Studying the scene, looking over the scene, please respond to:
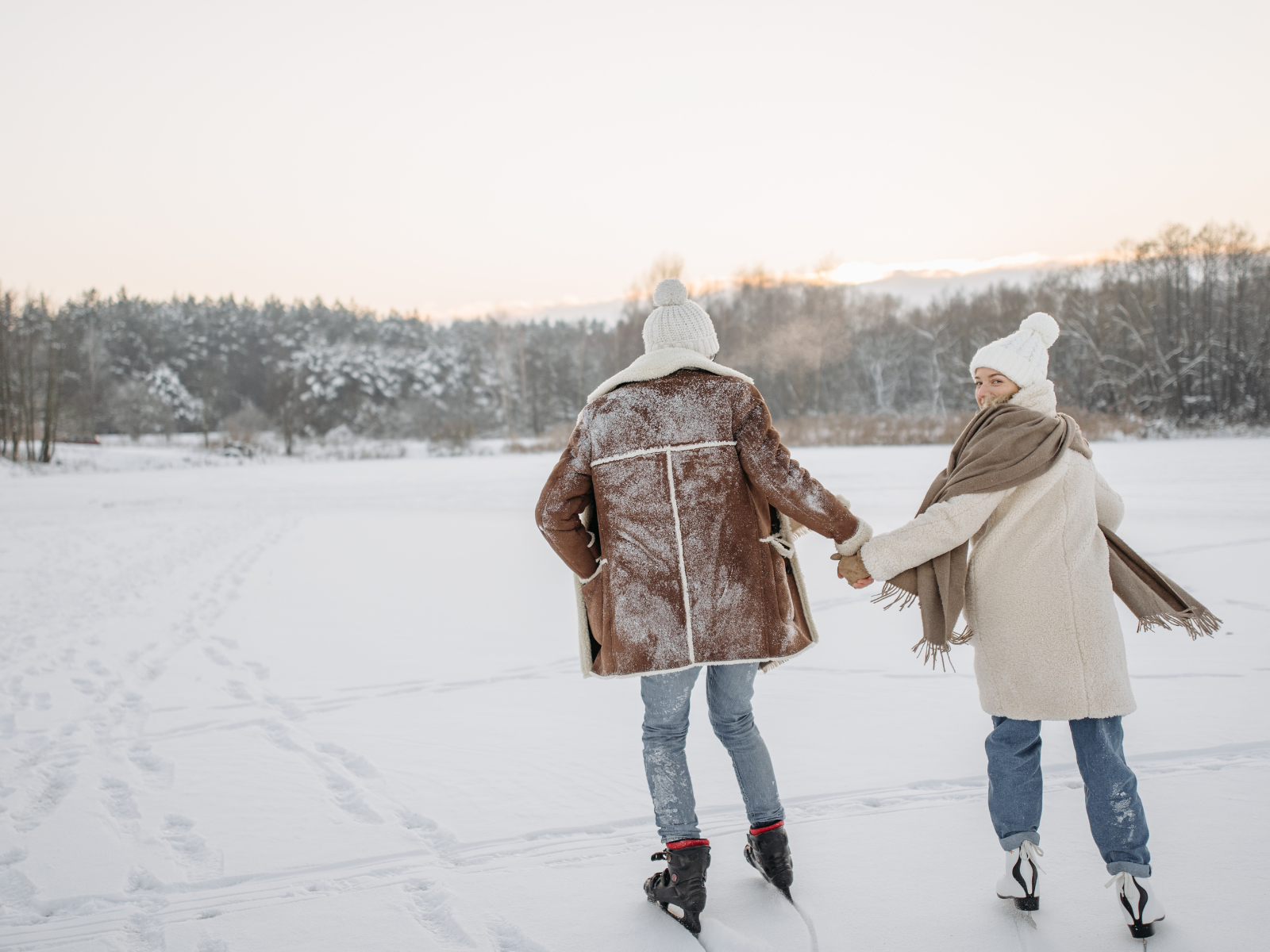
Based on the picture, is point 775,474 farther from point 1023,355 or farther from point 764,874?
point 764,874

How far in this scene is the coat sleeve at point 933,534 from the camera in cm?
214

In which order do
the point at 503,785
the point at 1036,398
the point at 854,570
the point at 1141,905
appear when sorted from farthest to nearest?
the point at 503,785
the point at 854,570
the point at 1036,398
the point at 1141,905

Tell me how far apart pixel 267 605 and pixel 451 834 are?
173 inches

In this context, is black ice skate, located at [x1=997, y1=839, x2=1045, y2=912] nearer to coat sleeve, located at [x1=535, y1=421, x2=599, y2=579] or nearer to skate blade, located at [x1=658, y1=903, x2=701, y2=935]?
skate blade, located at [x1=658, y1=903, x2=701, y2=935]

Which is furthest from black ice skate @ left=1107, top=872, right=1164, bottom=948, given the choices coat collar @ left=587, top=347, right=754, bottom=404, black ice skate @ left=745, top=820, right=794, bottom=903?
coat collar @ left=587, top=347, right=754, bottom=404

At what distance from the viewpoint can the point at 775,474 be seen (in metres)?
2.15

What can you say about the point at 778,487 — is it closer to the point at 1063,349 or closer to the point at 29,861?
the point at 29,861

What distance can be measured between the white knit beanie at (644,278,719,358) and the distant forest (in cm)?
2999

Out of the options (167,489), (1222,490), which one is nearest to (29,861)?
(1222,490)

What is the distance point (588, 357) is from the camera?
176ft

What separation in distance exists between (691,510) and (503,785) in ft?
5.26

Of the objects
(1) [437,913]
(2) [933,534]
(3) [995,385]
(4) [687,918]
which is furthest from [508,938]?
(3) [995,385]

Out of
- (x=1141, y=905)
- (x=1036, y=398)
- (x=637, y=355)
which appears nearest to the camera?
(x=1141, y=905)

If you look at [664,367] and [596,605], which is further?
[596,605]
